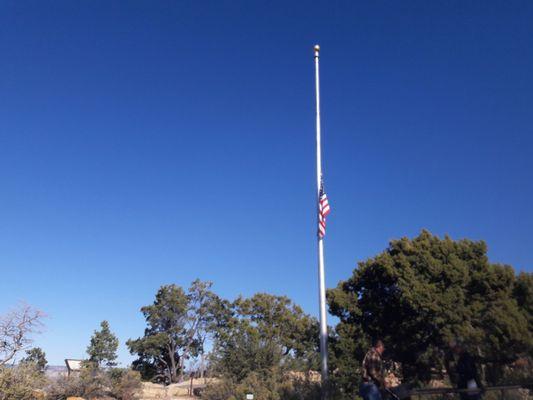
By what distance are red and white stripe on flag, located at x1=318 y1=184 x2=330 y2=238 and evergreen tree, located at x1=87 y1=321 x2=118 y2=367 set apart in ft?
138

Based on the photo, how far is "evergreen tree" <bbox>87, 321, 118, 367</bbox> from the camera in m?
53.9

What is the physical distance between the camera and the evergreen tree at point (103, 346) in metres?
53.9

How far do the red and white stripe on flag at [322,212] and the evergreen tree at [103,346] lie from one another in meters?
41.9

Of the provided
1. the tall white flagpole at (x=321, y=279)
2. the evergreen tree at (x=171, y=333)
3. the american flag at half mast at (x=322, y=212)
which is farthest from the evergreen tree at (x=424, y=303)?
the evergreen tree at (x=171, y=333)

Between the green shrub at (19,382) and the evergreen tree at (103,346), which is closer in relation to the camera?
the green shrub at (19,382)

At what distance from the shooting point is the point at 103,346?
54594 mm

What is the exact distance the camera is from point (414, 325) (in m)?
22.5

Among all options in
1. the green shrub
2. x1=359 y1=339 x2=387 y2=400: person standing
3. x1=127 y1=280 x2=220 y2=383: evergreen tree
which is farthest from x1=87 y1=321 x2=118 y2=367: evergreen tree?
x1=359 y1=339 x2=387 y2=400: person standing

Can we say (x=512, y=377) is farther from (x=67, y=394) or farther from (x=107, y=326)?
(x=107, y=326)

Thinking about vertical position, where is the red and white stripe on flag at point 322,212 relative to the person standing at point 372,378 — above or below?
above

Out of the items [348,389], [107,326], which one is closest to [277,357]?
[348,389]

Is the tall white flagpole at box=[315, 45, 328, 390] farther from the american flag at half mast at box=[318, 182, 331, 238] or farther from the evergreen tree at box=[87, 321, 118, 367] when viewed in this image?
the evergreen tree at box=[87, 321, 118, 367]

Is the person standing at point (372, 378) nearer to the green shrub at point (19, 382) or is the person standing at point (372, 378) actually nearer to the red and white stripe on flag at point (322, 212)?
the red and white stripe on flag at point (322, 212)

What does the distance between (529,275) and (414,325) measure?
5053mm
